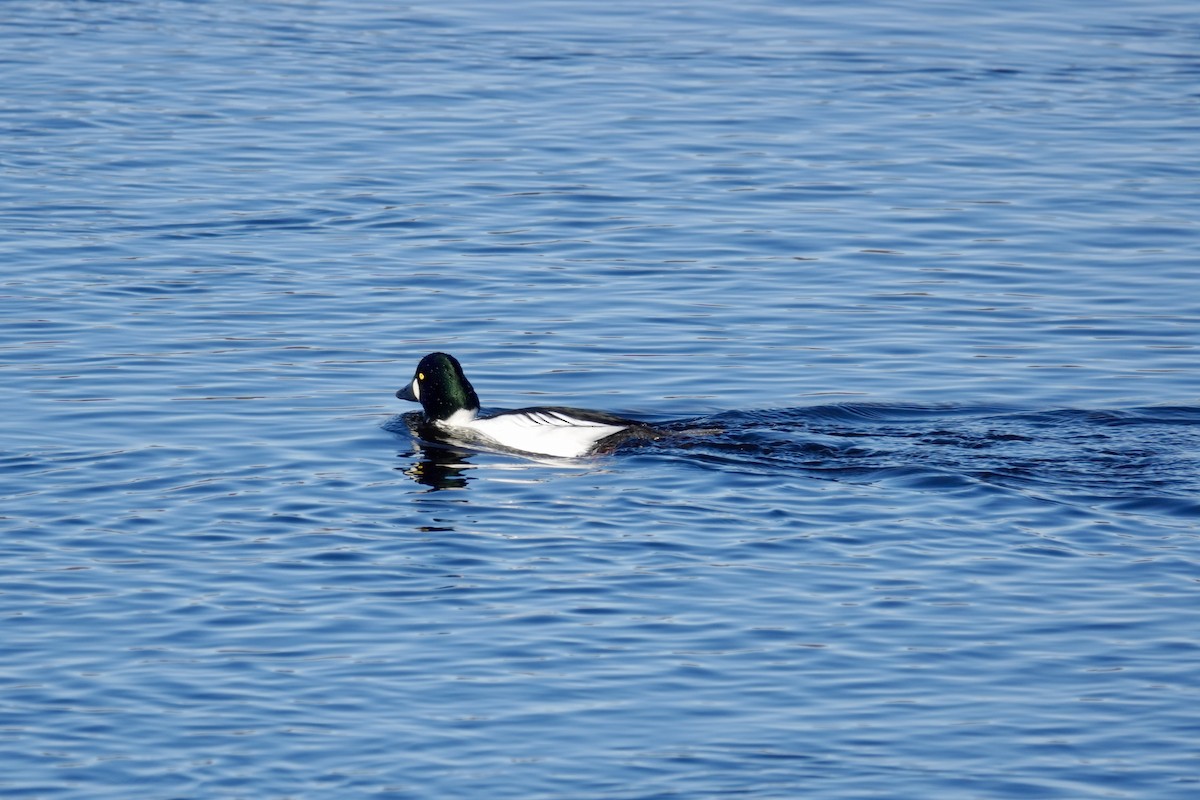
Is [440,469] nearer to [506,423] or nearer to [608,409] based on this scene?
[506,423]

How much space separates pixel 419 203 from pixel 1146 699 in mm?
12728

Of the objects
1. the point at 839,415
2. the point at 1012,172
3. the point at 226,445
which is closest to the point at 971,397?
the point at 839,415

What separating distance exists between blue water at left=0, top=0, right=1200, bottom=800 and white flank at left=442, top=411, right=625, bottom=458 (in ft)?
0.98

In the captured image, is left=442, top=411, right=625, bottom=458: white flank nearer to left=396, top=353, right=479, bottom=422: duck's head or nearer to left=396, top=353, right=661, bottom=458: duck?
left=396, top=353, right=661, bottom=458: duck

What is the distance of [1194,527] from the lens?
11.4 metres

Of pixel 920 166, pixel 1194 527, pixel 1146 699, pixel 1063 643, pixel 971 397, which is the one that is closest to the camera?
pixel 1146 699

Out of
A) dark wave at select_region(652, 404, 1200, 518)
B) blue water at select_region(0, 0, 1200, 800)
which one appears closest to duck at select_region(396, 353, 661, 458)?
blue water at select_region(0, 0, 1200, 800)

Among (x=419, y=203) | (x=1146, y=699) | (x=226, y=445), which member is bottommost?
(x=1146, y=699)

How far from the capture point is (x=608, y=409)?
14.4m

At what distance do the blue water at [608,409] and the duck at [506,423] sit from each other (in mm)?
232

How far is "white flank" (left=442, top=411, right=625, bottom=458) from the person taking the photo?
1316cm

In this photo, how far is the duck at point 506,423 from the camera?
13.2 meters

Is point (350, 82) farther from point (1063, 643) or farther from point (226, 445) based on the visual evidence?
point (1063, 643)

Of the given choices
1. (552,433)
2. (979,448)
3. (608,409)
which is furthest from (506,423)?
(979,448)
